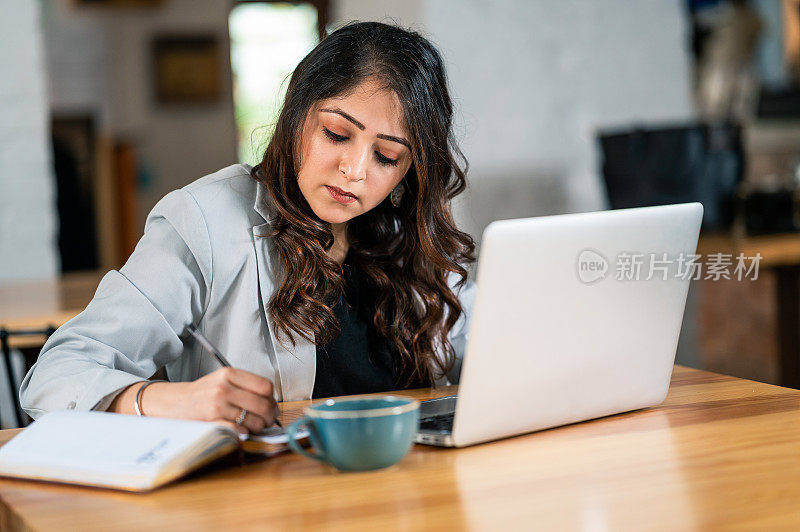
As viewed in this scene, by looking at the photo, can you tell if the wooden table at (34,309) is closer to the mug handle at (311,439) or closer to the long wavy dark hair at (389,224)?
the long wavy dark hair at (389,224)

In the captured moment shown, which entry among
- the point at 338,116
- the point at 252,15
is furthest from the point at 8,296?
the point at 252,15

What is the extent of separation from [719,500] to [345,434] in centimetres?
35

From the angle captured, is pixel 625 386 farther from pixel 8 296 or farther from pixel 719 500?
pixel 8 296

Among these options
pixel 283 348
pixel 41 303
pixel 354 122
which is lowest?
pixel 41 303

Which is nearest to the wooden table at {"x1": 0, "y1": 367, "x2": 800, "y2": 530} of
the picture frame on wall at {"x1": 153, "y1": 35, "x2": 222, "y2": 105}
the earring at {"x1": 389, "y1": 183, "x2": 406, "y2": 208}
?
the earring at {"x1": 389, "y1": 183, "x2": 406, "y2": 208}

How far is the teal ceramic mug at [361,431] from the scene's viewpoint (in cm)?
92

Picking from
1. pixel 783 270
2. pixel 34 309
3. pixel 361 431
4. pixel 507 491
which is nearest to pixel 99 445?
pixel 361 431

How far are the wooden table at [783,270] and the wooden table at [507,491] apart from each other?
1973 mm

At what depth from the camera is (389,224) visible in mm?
1614

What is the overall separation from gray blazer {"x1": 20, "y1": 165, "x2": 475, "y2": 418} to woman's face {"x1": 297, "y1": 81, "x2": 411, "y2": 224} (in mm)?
115

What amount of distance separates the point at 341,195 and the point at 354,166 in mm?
59

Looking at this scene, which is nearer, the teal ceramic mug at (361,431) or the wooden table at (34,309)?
the teal ceramic mug at (361,431)

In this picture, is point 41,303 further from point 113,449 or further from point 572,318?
point 572,318

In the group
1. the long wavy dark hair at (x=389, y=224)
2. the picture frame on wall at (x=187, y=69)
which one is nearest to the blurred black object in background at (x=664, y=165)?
the long wavy dark hair at (x=389, y=224)
